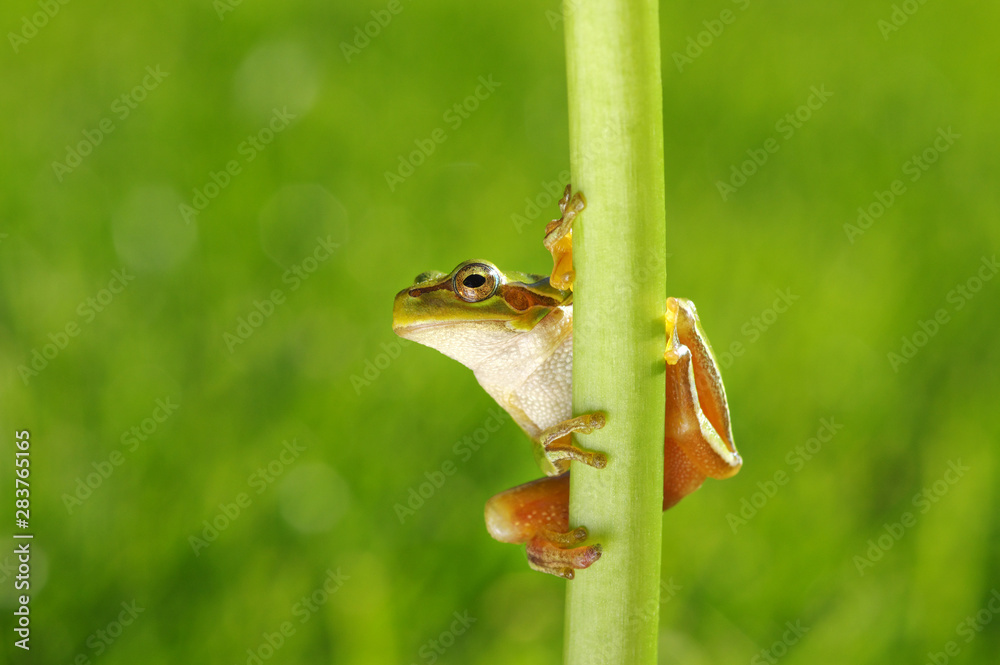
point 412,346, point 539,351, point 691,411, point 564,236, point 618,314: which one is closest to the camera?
point 618,314

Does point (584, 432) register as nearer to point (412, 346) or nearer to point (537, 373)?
point (537, 373)

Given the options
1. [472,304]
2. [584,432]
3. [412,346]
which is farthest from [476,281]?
[412,346]

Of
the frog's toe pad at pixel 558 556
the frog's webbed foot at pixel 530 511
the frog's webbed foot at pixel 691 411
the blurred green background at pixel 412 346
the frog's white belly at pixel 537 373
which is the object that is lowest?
the frog's toe pad at pixel 558 556

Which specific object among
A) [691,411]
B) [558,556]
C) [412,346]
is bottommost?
[558,556]

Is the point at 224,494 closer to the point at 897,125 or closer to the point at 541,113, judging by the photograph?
the point at 541,113

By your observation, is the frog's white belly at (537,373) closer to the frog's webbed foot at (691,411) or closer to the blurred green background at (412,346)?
the frog's webbed foot at (691,411)

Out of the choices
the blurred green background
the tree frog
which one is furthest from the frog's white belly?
the blurred green background

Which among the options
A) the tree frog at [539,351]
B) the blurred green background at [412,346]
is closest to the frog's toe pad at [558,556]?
the tree frog at [539,351]
